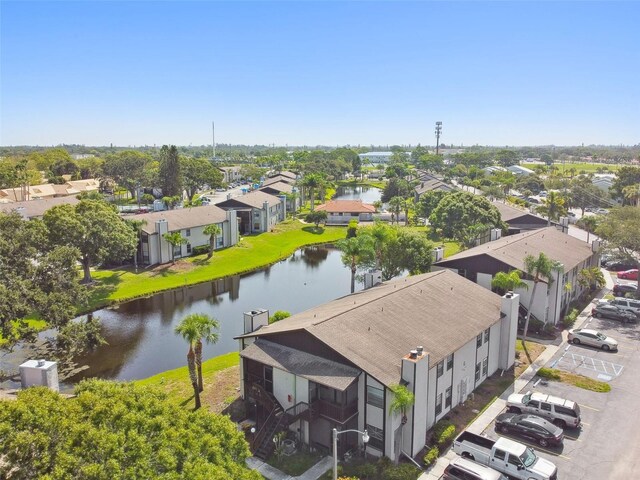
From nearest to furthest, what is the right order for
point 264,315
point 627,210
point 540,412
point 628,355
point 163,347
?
point 540,412 → point 264,315 → point 628,355 → point 163,347 → point 627,210

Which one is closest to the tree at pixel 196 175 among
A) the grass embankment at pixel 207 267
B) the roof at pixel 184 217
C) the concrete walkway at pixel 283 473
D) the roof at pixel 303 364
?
the grass embankment at pixel 207 267

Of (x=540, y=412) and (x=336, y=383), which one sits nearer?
(x=336, y=383)

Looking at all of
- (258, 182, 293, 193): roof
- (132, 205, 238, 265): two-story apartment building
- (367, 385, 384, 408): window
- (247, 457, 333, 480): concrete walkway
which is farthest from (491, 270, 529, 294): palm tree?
(258, 182, 293, 193): roof

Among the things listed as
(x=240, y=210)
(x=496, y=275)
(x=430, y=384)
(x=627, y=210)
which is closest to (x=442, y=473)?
(x=430, y=384)

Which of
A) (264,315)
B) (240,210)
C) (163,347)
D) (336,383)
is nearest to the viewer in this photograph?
(336,383)

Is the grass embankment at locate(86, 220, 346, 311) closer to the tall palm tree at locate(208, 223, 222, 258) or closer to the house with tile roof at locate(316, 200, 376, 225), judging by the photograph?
the tall palm tree at locate(208, 223, 222, 258)

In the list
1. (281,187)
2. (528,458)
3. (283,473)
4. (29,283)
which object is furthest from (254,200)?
(528,458)

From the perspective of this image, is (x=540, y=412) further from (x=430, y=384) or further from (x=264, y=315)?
(x=264, y=315)
